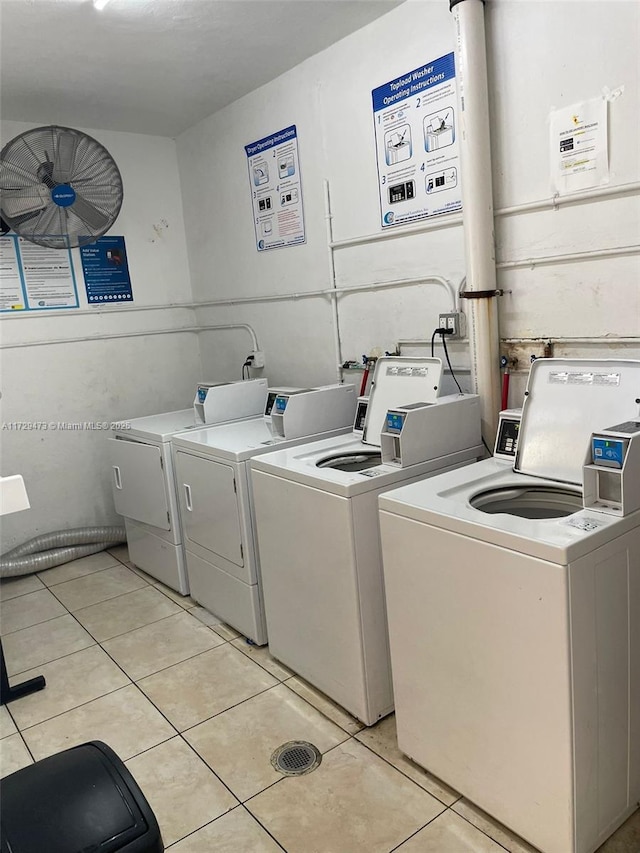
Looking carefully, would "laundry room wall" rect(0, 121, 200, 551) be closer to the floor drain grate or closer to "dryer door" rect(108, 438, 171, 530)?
"dryer door" rect(108, 438, 171, 530)

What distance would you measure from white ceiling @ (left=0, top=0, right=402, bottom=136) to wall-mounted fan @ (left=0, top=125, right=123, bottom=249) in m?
0.31

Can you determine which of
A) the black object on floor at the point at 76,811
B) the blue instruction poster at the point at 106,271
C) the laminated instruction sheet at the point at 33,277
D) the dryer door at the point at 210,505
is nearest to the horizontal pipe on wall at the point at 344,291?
the blue instruction poster at the point at 106,271

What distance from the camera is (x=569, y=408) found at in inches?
81.4

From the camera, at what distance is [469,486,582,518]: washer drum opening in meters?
1.95

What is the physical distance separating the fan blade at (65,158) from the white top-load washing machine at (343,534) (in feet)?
6.14

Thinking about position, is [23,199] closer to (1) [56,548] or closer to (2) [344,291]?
(2) [344,291]

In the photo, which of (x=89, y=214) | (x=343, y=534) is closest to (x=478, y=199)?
(x=343, y=534)

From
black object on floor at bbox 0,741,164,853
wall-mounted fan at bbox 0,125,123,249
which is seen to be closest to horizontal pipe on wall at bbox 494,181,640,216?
wall-mounted fan at bbox 0,125,123,249

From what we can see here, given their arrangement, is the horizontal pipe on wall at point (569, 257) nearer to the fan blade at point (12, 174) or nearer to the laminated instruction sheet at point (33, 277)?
the fan blade at point (12, 174)

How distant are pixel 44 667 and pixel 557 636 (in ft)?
7.49

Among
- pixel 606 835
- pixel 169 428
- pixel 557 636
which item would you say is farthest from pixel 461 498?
pixel 169 428

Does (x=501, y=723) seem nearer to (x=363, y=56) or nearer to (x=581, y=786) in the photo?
(x=581, y=786)

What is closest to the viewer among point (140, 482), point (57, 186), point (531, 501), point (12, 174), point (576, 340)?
point (531, 501)

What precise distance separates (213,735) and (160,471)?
4.47 ft
